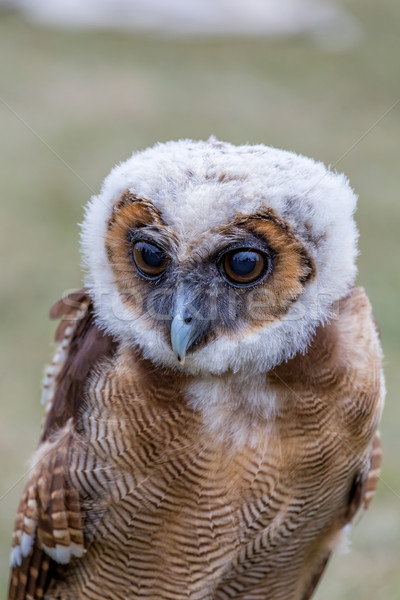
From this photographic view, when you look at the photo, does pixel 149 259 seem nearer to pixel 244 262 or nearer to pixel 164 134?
pixel 244 262

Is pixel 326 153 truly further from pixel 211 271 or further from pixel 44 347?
pixel 211 271

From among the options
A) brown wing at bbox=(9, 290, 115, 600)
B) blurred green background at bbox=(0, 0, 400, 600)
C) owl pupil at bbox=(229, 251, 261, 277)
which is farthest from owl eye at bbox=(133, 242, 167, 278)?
blurred green background at bbox=(0, 0, 400, 600)

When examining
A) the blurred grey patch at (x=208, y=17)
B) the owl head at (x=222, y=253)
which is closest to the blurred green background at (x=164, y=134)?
the blurred grey patch at (x=208, y=17)

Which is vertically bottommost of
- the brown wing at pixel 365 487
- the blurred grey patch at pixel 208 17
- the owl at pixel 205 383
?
the brown wing at pixel 365 487

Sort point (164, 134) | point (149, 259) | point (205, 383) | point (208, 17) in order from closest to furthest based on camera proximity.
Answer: point (149, 259)
point (205, 383)
point (164, 134)
point (208, 17)

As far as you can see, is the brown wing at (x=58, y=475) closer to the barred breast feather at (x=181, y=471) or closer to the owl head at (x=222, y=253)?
the barred breast feather at (x=181, y=471)

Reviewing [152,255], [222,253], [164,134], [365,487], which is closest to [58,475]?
[152,255]

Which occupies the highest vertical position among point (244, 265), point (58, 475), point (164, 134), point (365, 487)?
point (164, 134)

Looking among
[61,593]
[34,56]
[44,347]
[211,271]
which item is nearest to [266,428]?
[211,271]

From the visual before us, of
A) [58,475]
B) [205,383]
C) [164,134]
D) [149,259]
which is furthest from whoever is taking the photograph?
[164,134]
